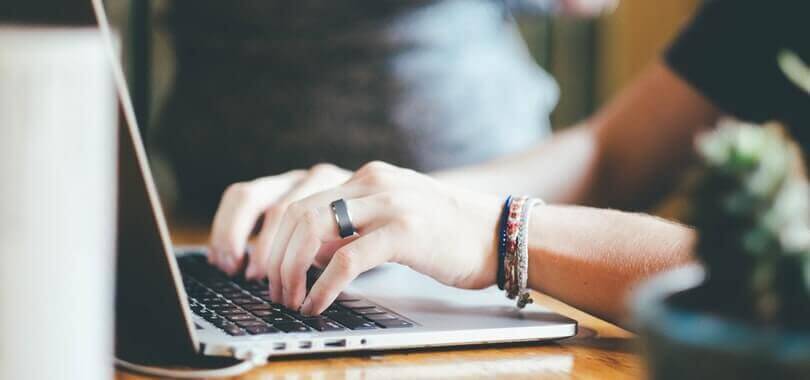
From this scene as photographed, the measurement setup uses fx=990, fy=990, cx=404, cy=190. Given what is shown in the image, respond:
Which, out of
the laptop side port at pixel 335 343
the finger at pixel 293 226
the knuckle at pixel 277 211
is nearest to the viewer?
the laptop side port at pixel 335 343

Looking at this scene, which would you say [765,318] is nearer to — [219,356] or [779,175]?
[779,175]

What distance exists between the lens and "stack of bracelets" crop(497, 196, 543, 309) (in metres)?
0.83

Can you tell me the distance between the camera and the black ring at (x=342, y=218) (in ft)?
2.56

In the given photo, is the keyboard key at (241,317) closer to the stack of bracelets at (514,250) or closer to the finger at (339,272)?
the finger at (339,272)

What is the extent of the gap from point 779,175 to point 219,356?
43 centimetres

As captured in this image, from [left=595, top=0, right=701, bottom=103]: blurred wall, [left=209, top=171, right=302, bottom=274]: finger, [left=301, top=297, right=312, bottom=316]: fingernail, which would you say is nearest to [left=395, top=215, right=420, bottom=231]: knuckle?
[left=301, top=297, right=312, bottom=316]: fingernail

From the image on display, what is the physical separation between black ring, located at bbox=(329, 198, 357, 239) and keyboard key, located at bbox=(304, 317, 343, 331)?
0.08 meters

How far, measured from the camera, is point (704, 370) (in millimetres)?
317

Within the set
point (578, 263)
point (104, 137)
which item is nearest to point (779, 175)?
point (104, 137)

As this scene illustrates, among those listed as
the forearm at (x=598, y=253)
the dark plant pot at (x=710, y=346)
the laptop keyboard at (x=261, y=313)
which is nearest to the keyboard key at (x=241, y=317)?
the laptop keyboard at (x=261, y=313)

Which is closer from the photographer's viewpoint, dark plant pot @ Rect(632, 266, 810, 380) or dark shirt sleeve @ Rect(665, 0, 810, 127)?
dark plant pot @ Rect(632, 266, 810, 380)

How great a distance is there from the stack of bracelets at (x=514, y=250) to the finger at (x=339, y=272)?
13 centimetres

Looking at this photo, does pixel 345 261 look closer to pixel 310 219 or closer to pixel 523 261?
pixel 310 219

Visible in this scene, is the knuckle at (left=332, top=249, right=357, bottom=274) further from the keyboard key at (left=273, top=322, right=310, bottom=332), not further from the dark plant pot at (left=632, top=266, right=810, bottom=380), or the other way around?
the dark plant pot at (left=632, top=266, right=810, bottom=380)
